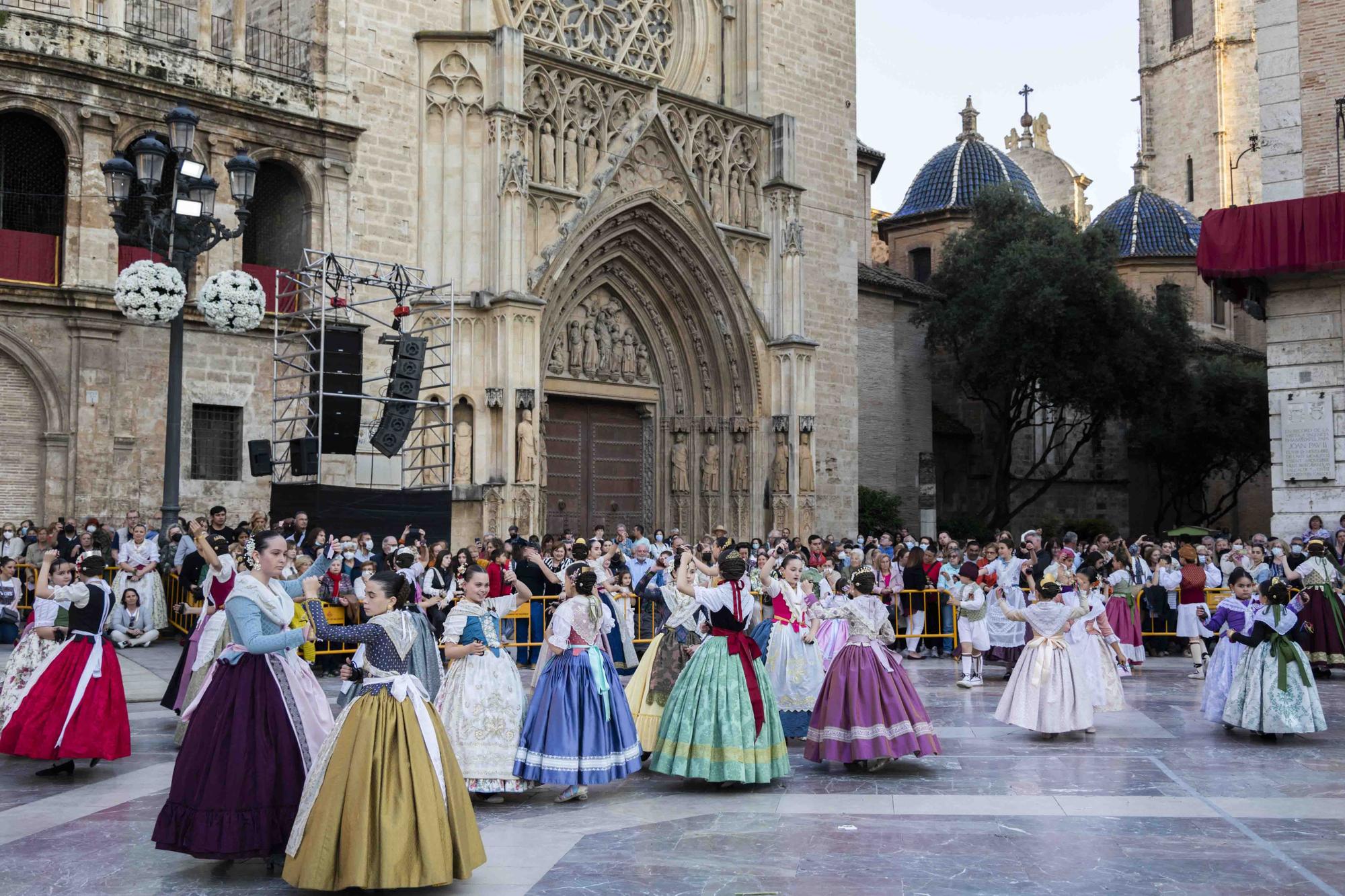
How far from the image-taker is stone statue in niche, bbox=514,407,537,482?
22516 millimetres

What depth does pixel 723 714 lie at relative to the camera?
909cm

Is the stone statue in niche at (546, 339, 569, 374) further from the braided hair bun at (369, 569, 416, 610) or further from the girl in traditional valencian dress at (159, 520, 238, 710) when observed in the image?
the braided hair bun at (369, 569, 416, 610)

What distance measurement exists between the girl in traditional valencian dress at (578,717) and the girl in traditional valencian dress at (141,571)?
9733mm

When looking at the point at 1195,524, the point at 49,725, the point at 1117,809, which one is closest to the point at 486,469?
the point at 49,725

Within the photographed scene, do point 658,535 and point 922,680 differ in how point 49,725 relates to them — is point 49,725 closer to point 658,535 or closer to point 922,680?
point 922,680

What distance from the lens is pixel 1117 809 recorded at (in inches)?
339

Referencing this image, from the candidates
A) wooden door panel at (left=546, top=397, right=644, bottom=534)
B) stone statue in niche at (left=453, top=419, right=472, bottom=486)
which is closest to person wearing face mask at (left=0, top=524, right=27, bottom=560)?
stone statue in niche at (left=453, top=419, right=472, bottom=486)

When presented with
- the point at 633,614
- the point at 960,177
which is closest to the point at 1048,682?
the point at 633,614

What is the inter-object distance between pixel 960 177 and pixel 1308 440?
21815 millimetres

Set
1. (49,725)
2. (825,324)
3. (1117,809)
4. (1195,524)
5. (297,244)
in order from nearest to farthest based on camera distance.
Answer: (1117,809)
(49,725)
(297,244)
(825,324)
(1195,524)

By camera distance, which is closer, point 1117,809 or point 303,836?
point 303,836

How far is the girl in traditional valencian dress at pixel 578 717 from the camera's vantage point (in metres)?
8.70

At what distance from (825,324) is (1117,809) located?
69.4 ft

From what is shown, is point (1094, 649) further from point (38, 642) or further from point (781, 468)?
point (781, 468)
